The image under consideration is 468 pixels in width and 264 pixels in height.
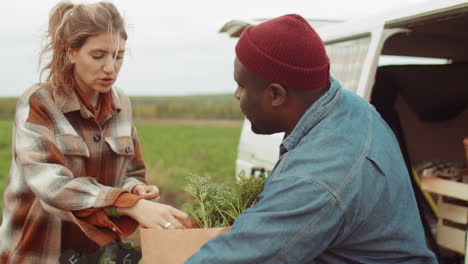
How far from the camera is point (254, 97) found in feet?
5.09

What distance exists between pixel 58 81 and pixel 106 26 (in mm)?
278

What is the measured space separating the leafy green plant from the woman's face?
501 mm

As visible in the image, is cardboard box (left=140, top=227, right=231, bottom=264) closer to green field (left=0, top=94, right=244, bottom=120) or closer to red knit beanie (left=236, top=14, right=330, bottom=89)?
red knit beanie (left=236, top=14, right=330, bottom=89)

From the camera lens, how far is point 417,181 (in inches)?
150

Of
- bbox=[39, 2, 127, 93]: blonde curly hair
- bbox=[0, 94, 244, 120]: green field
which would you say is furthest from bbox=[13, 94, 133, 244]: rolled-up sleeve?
bbox=[0, 94, 244, 120]: green field

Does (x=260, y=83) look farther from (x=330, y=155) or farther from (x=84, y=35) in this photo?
(x=84, y=35)

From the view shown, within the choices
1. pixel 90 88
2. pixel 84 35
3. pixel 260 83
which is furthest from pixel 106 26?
pixel 260 83

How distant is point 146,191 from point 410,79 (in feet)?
8.49

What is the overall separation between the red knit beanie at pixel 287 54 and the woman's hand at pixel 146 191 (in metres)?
0.72

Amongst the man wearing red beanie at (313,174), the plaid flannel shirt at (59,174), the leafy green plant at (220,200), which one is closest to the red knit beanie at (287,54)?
the man wearing red beanie at (313,174)

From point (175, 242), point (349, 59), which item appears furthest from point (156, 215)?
point (349, 59)

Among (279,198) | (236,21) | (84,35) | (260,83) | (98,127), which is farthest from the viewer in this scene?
(236,21)

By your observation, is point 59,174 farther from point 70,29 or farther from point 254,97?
point 254,97

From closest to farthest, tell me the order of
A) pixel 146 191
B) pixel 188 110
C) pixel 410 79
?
pixel 146 191 → pixel 410 79 → pixel 188 110
